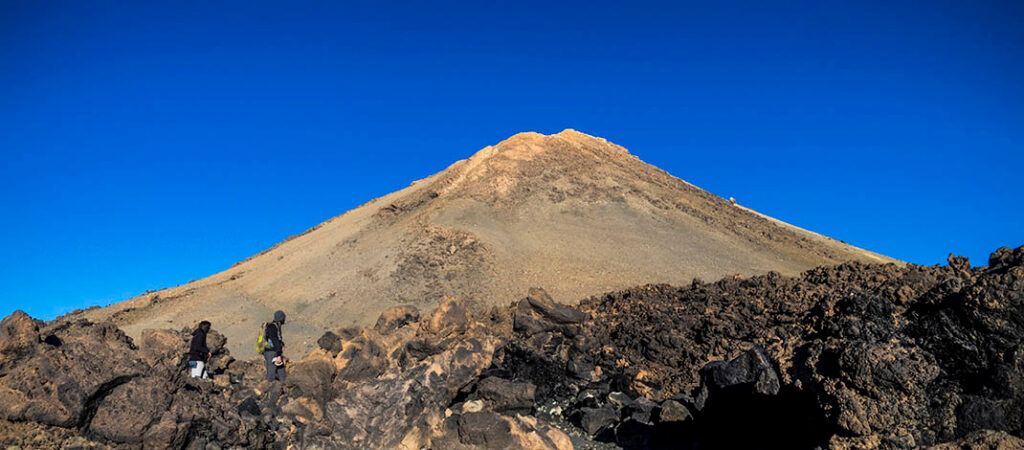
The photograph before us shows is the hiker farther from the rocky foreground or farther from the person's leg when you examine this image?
the person's leg

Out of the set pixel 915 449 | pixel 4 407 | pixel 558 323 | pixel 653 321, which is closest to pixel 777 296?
pixel 653 321

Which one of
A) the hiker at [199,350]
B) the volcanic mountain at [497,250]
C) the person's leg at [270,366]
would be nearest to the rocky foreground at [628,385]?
the person's leg at [270,366]

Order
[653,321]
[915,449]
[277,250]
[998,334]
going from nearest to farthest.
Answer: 1. [915,449]
2. [998,334]
3. [653,321]
4. [277,250]

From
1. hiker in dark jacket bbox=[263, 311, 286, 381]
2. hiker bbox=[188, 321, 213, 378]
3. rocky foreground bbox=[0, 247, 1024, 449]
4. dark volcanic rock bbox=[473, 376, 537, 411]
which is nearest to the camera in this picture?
rocky foreground bbox=[0, 247, 1024, 449]

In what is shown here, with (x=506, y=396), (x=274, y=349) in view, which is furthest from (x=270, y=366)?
(x=506, y=396)

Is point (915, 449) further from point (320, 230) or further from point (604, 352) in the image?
point (320, 230)

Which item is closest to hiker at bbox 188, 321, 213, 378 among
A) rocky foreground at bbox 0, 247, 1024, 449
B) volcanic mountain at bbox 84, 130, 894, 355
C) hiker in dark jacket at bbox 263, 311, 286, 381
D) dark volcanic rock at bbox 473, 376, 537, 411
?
rocky foreground at bbox 0, 247, 1024, 449
